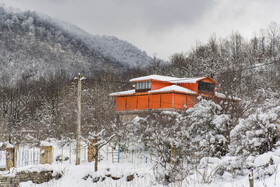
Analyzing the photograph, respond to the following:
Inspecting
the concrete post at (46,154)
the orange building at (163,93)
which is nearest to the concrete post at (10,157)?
the concrete post at (46,154)

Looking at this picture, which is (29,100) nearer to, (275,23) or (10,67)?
(10,67)

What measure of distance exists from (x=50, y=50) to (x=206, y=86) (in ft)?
267

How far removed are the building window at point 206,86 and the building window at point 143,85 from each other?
19.9 ft

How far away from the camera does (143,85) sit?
40.3 meters

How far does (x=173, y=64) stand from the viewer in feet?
203

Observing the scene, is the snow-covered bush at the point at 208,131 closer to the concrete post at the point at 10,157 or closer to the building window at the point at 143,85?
the concrete post at the point at 10,157

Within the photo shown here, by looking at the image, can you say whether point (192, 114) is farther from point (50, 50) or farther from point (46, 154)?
point (50, 50)

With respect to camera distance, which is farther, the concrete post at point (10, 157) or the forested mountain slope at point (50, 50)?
the forested mountain slope at point (50, 50)

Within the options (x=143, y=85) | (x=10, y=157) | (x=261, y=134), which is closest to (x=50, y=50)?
(x=143, y=85)

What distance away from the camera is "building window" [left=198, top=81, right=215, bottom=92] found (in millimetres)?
38688

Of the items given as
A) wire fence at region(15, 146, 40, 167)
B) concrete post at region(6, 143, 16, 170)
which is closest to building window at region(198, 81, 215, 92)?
wire fence at region(15, 146, 40, 167)

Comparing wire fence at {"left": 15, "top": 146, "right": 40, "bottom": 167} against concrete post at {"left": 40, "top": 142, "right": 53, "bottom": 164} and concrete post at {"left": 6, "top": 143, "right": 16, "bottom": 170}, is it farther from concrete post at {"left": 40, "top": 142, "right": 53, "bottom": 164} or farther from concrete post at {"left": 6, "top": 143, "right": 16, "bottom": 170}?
concrete post at {"left": 6, "top": 143, "right": 16, "bottom": 170}

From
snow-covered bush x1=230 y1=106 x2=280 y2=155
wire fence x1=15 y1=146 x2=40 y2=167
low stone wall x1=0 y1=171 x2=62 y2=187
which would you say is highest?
snow-covered bush x1=230 y1=106 x2=280 y2=155

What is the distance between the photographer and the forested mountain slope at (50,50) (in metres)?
93.7
